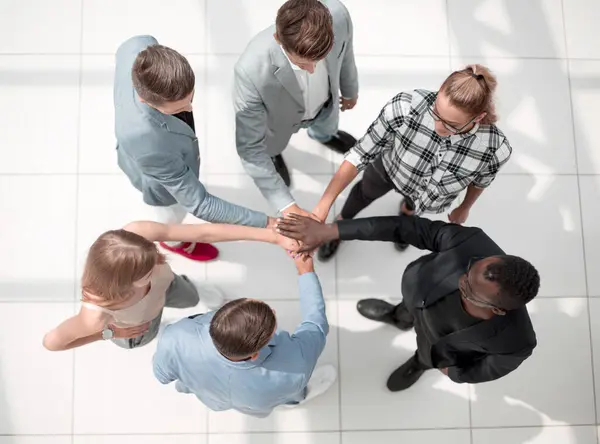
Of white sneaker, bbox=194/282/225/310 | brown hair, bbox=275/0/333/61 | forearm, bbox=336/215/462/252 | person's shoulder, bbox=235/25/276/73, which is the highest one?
brown hair, bbox=275/0/333/61

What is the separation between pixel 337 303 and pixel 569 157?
1.70 meters

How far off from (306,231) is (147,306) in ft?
2.45

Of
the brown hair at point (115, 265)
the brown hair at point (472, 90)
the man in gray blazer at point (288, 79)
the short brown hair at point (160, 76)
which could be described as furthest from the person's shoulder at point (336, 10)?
the brown hair at point (115, 265)

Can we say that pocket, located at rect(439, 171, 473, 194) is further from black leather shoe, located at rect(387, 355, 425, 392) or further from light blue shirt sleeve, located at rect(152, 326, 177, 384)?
light blue shirt sleeve, located at rect(152, 326, 177, 384)

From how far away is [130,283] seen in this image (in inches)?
74.2

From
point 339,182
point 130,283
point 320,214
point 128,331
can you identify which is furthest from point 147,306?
point 339,182

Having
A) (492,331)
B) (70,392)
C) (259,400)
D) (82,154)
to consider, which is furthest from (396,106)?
(70,392)

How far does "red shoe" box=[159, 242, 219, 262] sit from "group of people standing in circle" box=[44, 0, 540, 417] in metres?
0.39

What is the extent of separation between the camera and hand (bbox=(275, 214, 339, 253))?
2.46 metres

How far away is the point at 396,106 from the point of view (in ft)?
7.12

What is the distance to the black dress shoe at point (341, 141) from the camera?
3271 mm

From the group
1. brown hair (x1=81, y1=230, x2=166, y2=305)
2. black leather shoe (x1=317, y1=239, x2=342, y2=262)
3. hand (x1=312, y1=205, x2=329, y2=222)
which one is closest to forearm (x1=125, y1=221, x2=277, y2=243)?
hand (x1=312, y1=205, x2=329, y2=222)

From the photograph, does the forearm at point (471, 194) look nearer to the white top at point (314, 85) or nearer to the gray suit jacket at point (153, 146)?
the white top at point (314, 85)

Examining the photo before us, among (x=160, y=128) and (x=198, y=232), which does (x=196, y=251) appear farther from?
(x=160, y=128)
